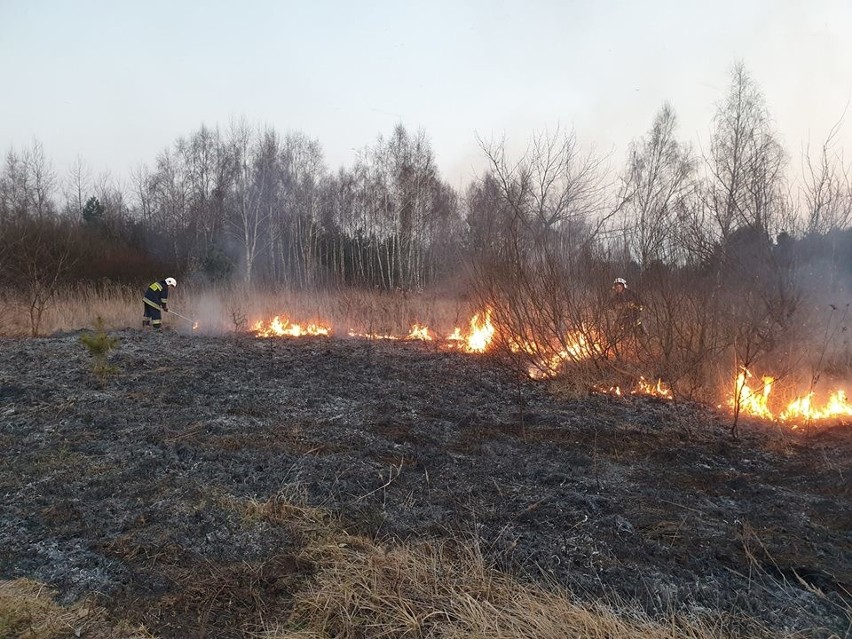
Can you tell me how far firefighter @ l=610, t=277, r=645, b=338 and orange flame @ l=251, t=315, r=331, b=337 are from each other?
784 cm

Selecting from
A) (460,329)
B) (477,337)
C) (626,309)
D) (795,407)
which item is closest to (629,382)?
(626,309)

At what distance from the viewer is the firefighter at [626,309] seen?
7.11m

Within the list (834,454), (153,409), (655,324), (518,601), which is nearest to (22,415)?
(153,409)

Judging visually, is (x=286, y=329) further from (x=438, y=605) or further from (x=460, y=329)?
(x=438, y=605)

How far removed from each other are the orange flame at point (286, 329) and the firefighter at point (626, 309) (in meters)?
7.84

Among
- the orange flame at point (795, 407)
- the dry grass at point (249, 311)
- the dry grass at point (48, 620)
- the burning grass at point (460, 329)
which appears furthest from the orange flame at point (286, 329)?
the dry grass at point (48, 620)

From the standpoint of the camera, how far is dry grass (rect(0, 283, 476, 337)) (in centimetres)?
1348

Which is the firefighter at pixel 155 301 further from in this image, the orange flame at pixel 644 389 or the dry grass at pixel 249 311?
the orange flame at pixel 644 389

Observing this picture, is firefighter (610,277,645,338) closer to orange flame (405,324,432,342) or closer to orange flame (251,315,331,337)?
orange flame (405,324,432,342)

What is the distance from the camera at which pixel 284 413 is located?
18.5 feet

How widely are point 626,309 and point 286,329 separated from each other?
28.9 ft

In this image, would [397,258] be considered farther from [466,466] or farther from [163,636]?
[163,636]

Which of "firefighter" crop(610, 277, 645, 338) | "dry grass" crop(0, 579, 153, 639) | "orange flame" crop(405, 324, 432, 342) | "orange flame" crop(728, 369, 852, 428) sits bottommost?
"dry grass" crop(0, 579, 153, 639)

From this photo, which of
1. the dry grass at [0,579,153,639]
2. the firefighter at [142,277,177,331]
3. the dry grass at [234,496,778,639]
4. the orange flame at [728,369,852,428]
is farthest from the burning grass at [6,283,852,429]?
the dry grass at [0,579,153,639]
